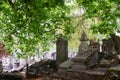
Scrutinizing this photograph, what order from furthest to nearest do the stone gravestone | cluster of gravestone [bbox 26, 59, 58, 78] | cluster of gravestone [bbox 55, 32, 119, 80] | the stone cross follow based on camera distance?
the stone gravestone → cluster of gravestone [bbox 26, 59, 58, 78] → the stone cross → cluster of gravestone [bbox 55, 32, 119, 80]

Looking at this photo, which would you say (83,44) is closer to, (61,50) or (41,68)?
(61,50)

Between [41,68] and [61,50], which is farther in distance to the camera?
[61,50]

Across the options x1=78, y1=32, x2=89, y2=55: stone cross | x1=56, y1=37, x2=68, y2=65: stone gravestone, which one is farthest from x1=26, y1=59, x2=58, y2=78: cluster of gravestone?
x1=78, y1=32, x2=89, y2=55: stone cross

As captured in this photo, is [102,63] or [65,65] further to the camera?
[65,65]

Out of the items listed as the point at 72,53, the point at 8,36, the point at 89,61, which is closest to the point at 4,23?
the point at 8,36

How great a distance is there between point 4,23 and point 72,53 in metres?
20.0

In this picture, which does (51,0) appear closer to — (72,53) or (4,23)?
(4,23)

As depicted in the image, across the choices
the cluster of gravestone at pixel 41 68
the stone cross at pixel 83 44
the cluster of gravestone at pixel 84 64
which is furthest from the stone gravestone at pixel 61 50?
the stone cross at pixel 83 44

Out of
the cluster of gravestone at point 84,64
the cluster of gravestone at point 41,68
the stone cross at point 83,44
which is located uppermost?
the stone cross at point 83,44

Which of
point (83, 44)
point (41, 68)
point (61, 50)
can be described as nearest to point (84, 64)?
point (83, 44)

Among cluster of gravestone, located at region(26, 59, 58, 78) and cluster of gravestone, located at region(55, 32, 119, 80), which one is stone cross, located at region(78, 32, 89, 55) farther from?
cluster of gravestone, located at region(26, 59, 58, 78)

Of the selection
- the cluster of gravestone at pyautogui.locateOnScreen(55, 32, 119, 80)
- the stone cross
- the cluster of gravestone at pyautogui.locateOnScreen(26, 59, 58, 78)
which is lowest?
the cluster of gravestone at pyautogui.locateOnScreen(26, 59, 58, 78)

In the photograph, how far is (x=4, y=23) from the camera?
1499 centimetres

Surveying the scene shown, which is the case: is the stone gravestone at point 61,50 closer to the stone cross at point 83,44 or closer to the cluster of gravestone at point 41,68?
the cluster of gravestone at point 41,68
